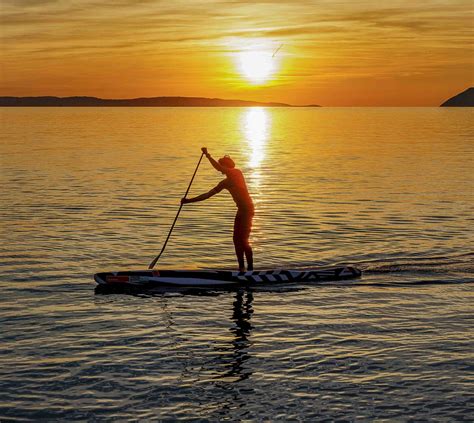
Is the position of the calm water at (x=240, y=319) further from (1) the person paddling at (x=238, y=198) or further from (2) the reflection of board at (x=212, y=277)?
(1) the person paddling at (x=238, y=198)

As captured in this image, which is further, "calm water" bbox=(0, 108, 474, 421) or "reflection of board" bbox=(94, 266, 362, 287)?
"reflection of board" bbox=(94, 266, 362, 287)

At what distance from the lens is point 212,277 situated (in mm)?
20641

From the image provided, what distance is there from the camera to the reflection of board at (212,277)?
800 inches

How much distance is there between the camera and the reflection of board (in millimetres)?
20312

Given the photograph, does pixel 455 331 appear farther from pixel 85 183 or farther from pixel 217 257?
pixel 85 183

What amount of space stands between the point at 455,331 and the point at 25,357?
28.9ft

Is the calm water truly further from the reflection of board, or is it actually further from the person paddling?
the person paddling

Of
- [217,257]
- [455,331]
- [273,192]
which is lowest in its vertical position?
[455,331]

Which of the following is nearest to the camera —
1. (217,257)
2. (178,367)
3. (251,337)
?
(178,367)

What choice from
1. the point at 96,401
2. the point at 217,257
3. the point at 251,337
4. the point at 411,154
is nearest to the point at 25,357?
the point at 96,401

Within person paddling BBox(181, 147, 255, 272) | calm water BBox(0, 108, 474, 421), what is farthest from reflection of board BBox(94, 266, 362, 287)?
calm water BBox(0, 108, 474, 421)

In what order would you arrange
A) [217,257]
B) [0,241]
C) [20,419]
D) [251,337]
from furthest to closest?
[0,241]
[217,257]
[251,337]
[20,419]

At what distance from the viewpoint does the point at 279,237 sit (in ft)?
94.1

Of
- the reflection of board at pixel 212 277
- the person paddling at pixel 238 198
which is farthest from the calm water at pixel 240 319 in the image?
the person paddling at pixel 238 198
